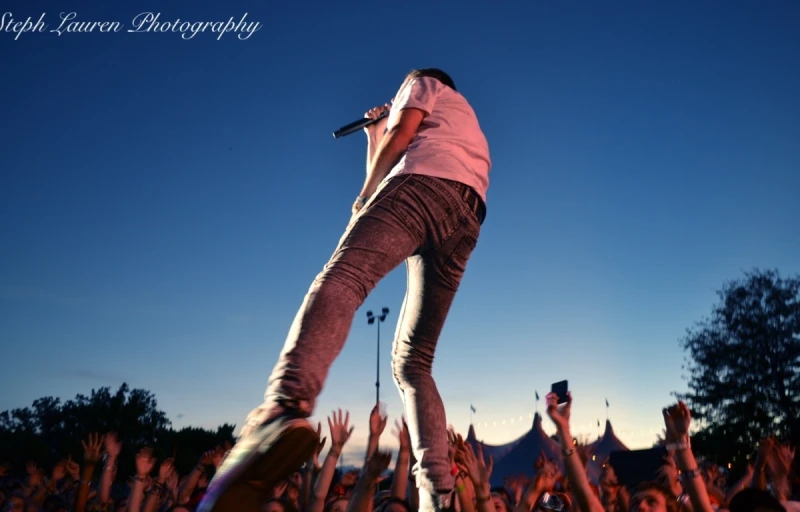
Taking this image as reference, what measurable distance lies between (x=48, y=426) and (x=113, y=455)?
80113mm

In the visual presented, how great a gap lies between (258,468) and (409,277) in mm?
1402

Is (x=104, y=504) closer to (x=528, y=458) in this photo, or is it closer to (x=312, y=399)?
(x=312, y=399)

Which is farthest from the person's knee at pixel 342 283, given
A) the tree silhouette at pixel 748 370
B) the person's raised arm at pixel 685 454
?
the tree silhouette at pixel 748 370

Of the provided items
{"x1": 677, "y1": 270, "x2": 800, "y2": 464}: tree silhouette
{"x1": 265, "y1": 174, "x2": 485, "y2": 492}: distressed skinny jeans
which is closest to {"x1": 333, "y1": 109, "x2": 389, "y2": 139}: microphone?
{"x1": 265, "y1": 174, "x2": 485, "y2": 492}: distressed skinny jeans

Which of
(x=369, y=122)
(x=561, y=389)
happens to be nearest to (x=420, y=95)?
(x=369, y=122)

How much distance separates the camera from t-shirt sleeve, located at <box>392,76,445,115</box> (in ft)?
9.33

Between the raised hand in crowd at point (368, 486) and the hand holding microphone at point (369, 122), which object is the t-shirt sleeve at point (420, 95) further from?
the raised hand in crowd at point (368, 486)

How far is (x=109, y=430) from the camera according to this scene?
5012 cm

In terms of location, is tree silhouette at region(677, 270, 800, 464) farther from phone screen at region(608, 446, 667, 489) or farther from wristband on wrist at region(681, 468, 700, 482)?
wristband on wrist at region(681, 468, 700, 482)

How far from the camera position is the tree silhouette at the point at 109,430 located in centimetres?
4884

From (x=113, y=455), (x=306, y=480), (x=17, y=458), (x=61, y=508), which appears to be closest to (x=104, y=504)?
(x=113, y=455)

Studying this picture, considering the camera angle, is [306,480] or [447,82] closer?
[447,82]

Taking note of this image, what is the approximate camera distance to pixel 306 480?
5.43m

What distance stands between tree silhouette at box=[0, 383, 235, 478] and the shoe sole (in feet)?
151
